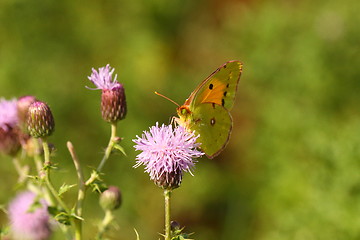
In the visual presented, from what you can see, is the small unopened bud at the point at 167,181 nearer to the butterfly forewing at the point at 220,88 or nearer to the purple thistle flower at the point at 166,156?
the purple thistle flower at the point at 166,156

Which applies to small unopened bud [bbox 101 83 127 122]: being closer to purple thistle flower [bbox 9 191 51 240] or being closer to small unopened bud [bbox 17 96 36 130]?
small unopened bud [bbox 17 96 36 130]

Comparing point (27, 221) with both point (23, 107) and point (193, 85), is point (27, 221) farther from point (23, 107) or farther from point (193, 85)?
point (193, 85)

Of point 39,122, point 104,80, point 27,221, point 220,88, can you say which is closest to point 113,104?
point 104,80

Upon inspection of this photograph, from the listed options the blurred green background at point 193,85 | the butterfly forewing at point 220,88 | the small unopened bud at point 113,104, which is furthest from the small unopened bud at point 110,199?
the blurred green background at point 193,85

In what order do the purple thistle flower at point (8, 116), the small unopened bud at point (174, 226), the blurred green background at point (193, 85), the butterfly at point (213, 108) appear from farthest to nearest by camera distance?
the blurred green background at point (193, 85) → the purple thistle flower at point (8, 116) → the butterfly at point (213, 108) → the small unopened bud at point (174, 226)

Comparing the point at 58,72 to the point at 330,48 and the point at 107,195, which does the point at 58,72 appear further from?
the point at 107,195

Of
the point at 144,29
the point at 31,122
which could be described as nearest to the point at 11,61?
the point at 144,29
